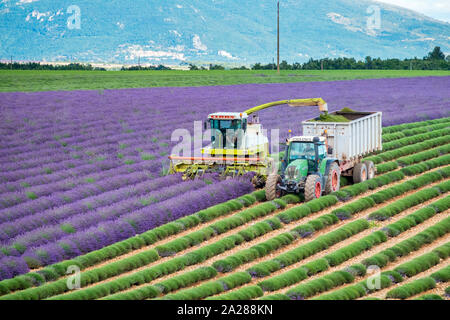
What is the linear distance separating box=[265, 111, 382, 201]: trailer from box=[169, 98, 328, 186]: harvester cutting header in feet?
3.12

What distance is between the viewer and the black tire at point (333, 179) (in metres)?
20.9

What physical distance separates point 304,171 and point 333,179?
52.2 inches

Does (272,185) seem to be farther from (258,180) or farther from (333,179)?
(333,179)

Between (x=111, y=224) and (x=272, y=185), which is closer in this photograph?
(x=111, y=224)

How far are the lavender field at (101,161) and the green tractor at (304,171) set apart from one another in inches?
68.0

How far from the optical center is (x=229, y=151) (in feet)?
74.4

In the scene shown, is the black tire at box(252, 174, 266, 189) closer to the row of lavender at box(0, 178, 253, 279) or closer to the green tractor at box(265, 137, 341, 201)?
the row of lavender at box(0, 178, 253, 279)

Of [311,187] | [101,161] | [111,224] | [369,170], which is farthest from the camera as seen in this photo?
[101,161]

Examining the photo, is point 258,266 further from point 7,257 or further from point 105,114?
point 105,114

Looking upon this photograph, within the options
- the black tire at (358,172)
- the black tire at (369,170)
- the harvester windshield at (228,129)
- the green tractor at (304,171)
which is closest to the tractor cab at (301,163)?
the green tractor at (304,171)

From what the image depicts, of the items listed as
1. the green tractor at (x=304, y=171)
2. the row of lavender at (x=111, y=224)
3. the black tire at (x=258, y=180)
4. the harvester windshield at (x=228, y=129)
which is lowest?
the row of lavender at (x=111, y=224)

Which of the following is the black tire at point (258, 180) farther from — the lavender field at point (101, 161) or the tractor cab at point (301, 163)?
the tractor cab at point (301, 163)

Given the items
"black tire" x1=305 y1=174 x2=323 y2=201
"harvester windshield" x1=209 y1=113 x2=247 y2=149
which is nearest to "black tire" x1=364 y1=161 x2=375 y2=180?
"black tire" x1=305 y1=174 x2=323 y2=201

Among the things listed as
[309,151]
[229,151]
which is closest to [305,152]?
[309,151]
